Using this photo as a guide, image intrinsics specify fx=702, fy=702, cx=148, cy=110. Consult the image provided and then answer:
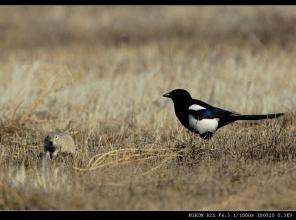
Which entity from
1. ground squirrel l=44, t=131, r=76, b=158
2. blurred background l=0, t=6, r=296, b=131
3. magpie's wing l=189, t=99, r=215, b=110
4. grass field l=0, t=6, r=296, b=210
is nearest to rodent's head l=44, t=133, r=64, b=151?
ground squirrel l=44, t=131, r=76, b=158

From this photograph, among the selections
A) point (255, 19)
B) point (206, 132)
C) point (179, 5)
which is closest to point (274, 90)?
point (206, 132)

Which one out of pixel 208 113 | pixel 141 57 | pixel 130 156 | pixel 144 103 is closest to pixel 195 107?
pixel 208 113

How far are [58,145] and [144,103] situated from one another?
14.7 ft

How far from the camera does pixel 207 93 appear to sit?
13.4 meters

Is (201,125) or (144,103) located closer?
(201,125)

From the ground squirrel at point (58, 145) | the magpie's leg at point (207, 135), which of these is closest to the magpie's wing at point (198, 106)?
the magpie's leg at point (207, 135)

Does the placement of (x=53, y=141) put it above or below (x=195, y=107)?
below

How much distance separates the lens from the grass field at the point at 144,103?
6.47 m

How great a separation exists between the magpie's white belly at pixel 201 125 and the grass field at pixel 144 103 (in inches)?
6.8

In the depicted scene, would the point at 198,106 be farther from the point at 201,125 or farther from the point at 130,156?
the point at 130,156

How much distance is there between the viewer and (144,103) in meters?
12.6
